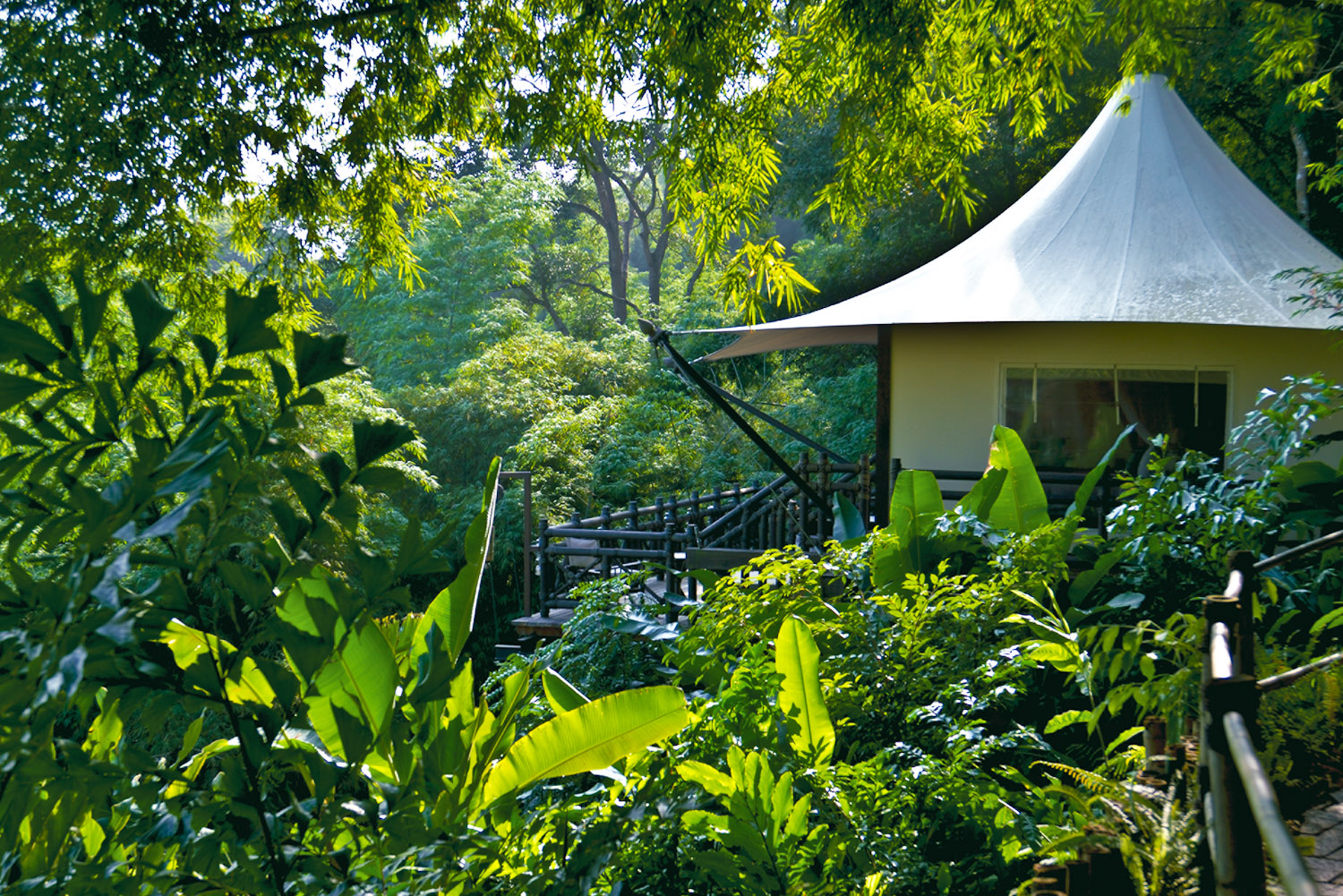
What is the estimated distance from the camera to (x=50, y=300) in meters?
0.81

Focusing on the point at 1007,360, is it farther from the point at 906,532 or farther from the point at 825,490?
the point at 906,532

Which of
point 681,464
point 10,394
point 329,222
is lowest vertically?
point 681,464

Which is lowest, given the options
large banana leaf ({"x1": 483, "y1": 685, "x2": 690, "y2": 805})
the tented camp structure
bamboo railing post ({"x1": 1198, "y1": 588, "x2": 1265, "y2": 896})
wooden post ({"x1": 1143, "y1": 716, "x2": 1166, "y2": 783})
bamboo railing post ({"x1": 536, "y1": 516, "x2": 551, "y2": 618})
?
bamboo railing post ({"x1": 536, "y1": 516, "x2": 551, "y2": 618})

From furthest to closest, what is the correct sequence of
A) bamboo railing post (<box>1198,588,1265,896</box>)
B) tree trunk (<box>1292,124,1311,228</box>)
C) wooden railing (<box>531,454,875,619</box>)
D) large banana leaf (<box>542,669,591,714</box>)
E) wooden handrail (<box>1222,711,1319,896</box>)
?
tree trunk (<box>1292,124,1311,228</box>) → wooden railing (<box>531,454,875,619</box>) → large banana leaf (<box>542,669,591,714</box>) → bamboo railing post (<box>1198,588,1265,896</box>) → wooden handrail (<box>1222,711,1319,896</box>)

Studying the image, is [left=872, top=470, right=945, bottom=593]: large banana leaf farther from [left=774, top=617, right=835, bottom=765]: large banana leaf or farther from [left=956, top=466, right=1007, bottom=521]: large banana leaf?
[left=774, top=617, right=835, bottom=765]: large banana leaf

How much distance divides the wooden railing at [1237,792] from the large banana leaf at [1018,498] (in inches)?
128

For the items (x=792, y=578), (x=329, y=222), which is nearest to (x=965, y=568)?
(x=792, y=578)

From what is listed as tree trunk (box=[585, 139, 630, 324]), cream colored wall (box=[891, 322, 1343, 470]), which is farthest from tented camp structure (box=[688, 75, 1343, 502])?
tree trunk (box=[585, 139, 630, 324])

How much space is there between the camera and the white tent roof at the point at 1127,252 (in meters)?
7.19

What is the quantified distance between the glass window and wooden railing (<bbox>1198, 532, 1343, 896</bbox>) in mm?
7061

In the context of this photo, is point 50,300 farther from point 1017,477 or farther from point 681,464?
point 681,464

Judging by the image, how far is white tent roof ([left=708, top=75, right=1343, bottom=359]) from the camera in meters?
7.19

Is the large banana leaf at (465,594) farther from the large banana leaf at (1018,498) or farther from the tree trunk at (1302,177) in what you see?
the tree trunk at (1302,177)

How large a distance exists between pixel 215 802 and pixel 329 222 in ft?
15.1
